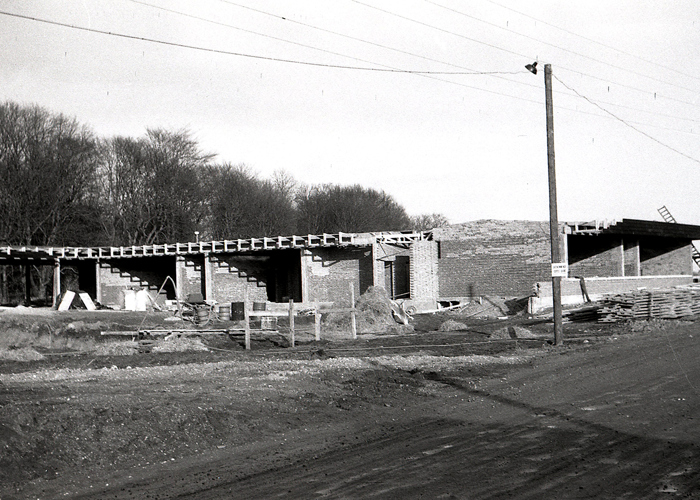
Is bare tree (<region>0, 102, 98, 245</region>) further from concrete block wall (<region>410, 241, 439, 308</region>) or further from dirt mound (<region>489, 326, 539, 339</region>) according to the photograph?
dirt mound (<region>489, 326, 539, 339</region>)

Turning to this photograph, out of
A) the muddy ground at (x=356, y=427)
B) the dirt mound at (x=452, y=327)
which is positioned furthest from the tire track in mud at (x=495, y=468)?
the dirt mound at (x=452, y=327)

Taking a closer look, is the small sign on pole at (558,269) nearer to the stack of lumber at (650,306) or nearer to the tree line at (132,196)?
the stack of lumber at (650,306)

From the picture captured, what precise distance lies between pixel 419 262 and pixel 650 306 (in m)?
16.4

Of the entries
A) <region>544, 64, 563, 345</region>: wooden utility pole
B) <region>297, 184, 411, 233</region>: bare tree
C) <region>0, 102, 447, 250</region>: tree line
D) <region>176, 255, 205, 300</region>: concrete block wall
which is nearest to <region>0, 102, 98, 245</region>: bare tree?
<region>0, 102, 447, 250</region>: tree line

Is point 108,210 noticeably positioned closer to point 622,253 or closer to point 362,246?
point 362,246

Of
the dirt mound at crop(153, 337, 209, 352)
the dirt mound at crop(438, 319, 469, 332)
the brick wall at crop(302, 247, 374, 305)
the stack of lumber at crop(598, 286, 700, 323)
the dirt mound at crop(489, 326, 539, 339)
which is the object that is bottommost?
the dirt mound at crop(438, 319, 469, 332)

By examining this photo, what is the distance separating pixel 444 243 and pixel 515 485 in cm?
3621

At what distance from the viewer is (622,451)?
881cm

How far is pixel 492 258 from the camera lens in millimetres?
→ 42000

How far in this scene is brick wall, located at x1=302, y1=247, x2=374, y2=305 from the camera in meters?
44.0

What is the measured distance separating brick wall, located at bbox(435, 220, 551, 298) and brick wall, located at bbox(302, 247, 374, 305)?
15.1ft

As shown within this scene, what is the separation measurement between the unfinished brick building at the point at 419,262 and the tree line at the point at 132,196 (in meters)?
10.4

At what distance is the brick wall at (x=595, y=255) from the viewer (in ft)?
147

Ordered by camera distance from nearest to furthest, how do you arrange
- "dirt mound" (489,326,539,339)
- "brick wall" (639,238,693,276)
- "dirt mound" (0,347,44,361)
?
1. "dirt mound" (0,347,44,361)
2. "dirt mound" (489,326,539,339)
3. "brick wall" (639,238,693,276)
